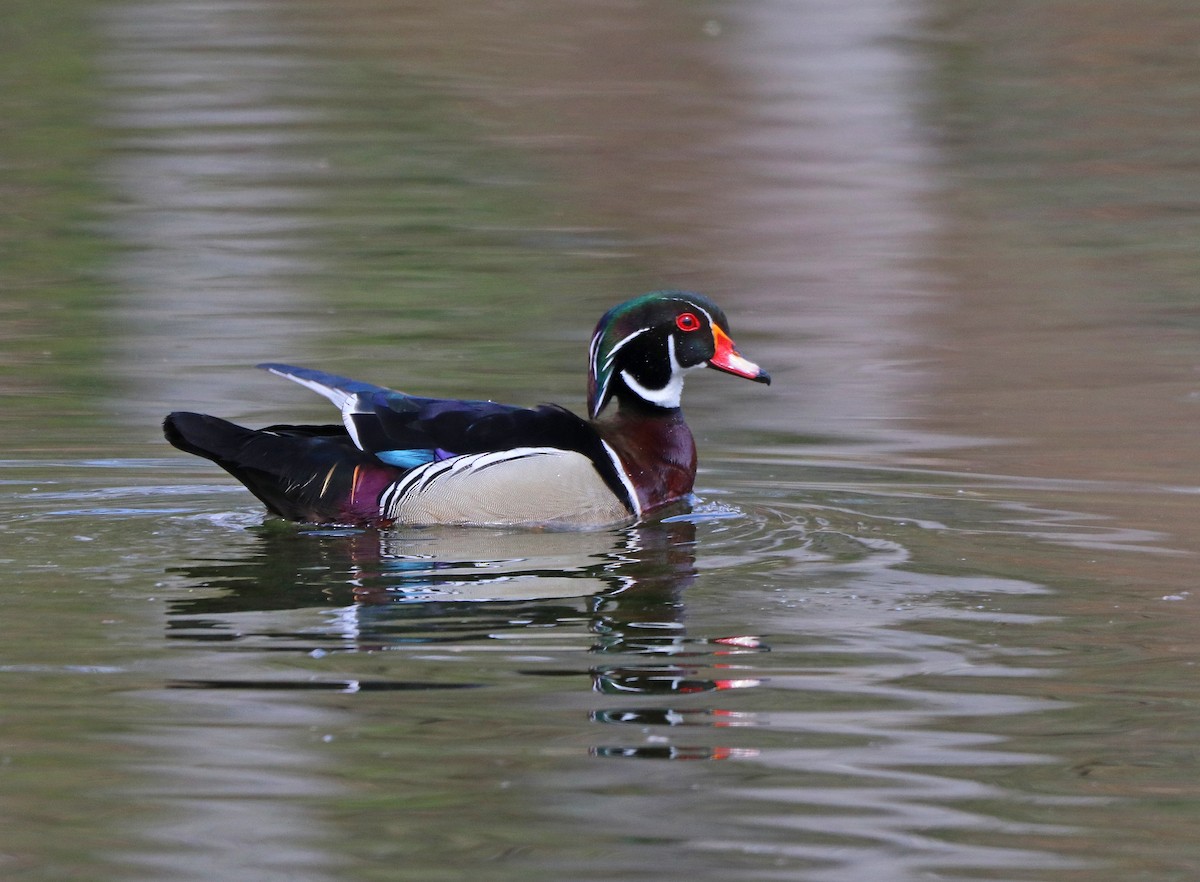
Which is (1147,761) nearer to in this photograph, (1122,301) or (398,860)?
(398,860)

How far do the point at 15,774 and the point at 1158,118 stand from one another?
16514mm

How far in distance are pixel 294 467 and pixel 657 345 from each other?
1.72m

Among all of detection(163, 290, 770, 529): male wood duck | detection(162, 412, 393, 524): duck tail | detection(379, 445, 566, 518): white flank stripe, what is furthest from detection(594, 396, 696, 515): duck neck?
detection(162, 412, 393, 524): duck tail

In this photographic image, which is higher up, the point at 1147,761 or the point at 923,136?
the point at 923,136

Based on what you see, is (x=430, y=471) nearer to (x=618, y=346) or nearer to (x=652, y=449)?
(x=652, y=449)

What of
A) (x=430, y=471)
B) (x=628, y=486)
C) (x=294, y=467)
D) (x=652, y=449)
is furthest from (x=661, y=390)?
(x=294, y=467)

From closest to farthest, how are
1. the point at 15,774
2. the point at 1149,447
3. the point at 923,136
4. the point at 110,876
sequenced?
the point at 110,876 < the point at 15,774 < the point at 1149,447 < the point at 923,136

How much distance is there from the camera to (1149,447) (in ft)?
33.3

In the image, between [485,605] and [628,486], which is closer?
[485,605]

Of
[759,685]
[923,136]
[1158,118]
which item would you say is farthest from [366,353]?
[1158,118]

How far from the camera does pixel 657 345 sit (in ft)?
30.4

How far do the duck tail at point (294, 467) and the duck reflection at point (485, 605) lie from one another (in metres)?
0.11

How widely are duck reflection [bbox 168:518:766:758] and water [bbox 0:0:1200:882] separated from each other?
25 mm

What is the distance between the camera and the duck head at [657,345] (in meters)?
9.25
